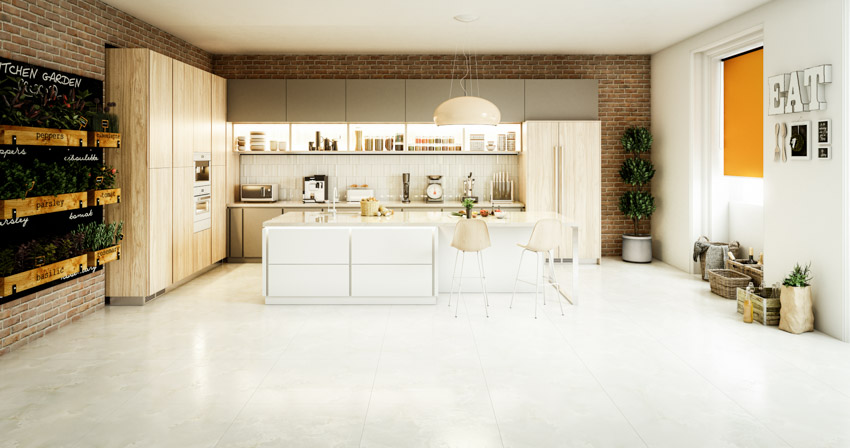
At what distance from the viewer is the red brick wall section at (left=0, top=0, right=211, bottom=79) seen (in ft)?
15.5

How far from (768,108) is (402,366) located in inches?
173

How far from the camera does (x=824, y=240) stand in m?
5.09

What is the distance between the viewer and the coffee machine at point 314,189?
881cm

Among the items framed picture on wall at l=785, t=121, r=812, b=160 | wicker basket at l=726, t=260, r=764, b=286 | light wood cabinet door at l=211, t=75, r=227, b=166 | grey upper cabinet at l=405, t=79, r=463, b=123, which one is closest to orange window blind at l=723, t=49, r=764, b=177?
wicker basket at l=726, t=260, r=764, b=286

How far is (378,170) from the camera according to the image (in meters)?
9.23

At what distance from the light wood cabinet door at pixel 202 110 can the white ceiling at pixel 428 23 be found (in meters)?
0.59

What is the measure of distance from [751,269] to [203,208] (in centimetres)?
648

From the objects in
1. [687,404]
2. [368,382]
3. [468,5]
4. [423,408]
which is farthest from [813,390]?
[468,5]

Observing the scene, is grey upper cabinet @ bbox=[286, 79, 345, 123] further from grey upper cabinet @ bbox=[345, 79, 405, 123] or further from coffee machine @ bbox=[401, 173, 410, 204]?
coffee machine @ bbox=[401, 173, 410, 204]

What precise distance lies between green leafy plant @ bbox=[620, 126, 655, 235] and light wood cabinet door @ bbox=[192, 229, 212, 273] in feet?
19.2

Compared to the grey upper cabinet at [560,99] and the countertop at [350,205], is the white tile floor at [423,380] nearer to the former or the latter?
the countertop at [350,205]

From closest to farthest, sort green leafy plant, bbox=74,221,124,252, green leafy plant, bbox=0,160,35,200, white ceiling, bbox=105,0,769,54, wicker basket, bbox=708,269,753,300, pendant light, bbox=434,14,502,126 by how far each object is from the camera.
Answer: green leafy plant, bbox=0,160,35,200, green leafy plant, bbox=74,221,124,252, pendant light, bbox=434,14,502,126, white ceiling, bbox=105,0,769,54, wicker basket, bbox=708,269,753,300

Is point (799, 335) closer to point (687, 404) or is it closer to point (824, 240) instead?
point (824, 240)

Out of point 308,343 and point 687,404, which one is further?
point 308,343
